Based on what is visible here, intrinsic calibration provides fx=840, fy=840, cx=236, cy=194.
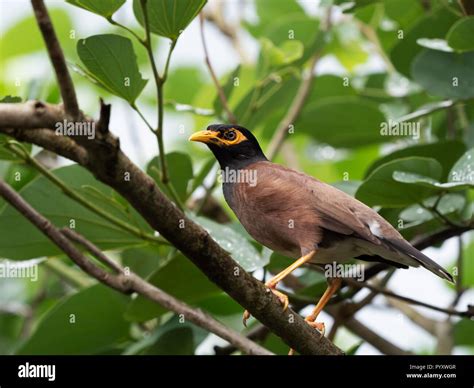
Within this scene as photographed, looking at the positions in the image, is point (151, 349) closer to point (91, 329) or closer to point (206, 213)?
point (91, 329)

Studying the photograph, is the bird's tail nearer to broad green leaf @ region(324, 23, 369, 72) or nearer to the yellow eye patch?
the yellow eye patch

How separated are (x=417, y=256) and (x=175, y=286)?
1.02m

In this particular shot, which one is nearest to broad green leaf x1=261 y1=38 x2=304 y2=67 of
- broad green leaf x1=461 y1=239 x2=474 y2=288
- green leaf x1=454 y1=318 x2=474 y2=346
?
green leaf x1=454 y1=318 x2=474 y2=346

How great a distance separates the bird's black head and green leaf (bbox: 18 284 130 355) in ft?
2.58

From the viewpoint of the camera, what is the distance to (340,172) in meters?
5.12

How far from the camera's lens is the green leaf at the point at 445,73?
3.66 m

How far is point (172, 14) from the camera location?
2.77 meters

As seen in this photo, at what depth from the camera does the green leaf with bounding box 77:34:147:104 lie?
2.84 metres

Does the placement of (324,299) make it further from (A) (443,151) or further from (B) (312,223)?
(A) (443,151)

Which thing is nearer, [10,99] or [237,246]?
[10,99]

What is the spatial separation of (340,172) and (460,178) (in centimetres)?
198

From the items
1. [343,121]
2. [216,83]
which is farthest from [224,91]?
[343,121]

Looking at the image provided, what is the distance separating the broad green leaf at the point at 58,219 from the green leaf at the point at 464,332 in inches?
65.5
